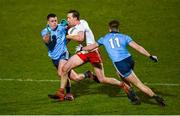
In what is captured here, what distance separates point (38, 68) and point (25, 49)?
9.34ft

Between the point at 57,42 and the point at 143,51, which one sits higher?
the point at 57,42

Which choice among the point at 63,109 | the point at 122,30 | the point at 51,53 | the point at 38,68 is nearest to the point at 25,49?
the point at 38,68

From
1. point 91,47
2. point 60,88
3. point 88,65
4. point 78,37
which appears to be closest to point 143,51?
point 91,47

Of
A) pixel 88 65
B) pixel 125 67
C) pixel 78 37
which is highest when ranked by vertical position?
pixel 78 37

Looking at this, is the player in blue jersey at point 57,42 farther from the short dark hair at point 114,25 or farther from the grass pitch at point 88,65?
the short dark hair at point 114,25

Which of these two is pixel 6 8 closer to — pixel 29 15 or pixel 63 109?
pixel 29 15

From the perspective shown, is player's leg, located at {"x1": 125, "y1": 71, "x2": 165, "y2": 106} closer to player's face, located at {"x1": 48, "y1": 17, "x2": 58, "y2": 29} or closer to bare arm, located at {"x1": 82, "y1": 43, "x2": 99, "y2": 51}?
bare arm, located at {"x1": 82, "y1": 43, "x2": 99, "y2": 51}

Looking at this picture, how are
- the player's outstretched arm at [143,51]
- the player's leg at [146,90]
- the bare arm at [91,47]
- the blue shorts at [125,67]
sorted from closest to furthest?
1. the player's outstretched arm at [143,51]
2. the player's leg at [146,90]
3. the blue shorts at [125,67]
4. the bare arm at [91,47]

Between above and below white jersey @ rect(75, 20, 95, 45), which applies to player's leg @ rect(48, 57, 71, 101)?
below

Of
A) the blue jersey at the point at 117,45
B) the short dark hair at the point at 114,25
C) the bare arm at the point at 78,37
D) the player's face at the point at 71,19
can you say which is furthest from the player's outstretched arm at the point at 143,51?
the player's face at the point at 71,19

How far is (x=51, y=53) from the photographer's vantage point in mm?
15852

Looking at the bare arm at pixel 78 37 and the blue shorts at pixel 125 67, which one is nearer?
the blue shorts at pixel 125 67

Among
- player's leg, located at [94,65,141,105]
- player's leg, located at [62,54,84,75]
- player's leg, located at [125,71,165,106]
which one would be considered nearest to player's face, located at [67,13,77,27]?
player's leg, located at [62,54,84,75]

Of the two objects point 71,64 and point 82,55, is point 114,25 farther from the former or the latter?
point 71,64
